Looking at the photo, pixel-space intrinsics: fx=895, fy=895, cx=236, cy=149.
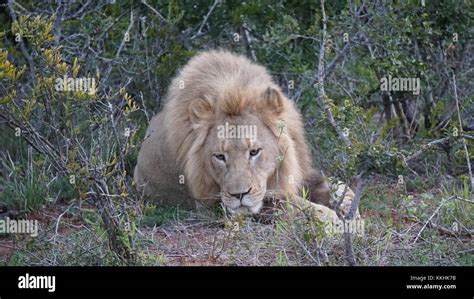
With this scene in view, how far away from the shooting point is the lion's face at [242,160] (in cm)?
631

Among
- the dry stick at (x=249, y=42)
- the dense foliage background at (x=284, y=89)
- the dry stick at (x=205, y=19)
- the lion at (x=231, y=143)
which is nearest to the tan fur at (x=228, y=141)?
the lion at (x=231, y=143)

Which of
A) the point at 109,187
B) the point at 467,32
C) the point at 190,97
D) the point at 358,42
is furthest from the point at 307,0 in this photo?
the point at 109,187

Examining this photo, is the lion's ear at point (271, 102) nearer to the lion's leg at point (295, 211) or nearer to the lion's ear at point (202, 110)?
the lion's ear at point (202, 110)

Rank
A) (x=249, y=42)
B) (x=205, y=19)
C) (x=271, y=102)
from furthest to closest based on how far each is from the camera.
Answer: (x=249, y=42)
(x=205, y=19)
(x=271, y=102)

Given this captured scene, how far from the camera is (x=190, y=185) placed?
6.89m

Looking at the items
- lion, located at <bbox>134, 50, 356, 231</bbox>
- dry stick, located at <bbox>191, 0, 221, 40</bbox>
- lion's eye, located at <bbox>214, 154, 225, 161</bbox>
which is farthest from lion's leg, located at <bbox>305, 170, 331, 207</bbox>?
dry stick, located at <bbox>191, 0, 221, 40</bbox>

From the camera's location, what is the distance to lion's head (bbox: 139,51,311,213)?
639 cm

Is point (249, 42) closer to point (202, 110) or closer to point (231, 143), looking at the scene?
point (202, 110)

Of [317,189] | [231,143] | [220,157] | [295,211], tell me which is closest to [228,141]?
[231,143]

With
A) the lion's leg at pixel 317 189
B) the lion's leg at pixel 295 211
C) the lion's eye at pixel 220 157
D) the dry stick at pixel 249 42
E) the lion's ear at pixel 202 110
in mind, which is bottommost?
the lion's leg at pixel 295 211

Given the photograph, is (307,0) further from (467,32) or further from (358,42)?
(467,32)

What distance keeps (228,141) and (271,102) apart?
0.49 m

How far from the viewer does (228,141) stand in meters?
6.44

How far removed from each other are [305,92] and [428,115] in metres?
1.24
